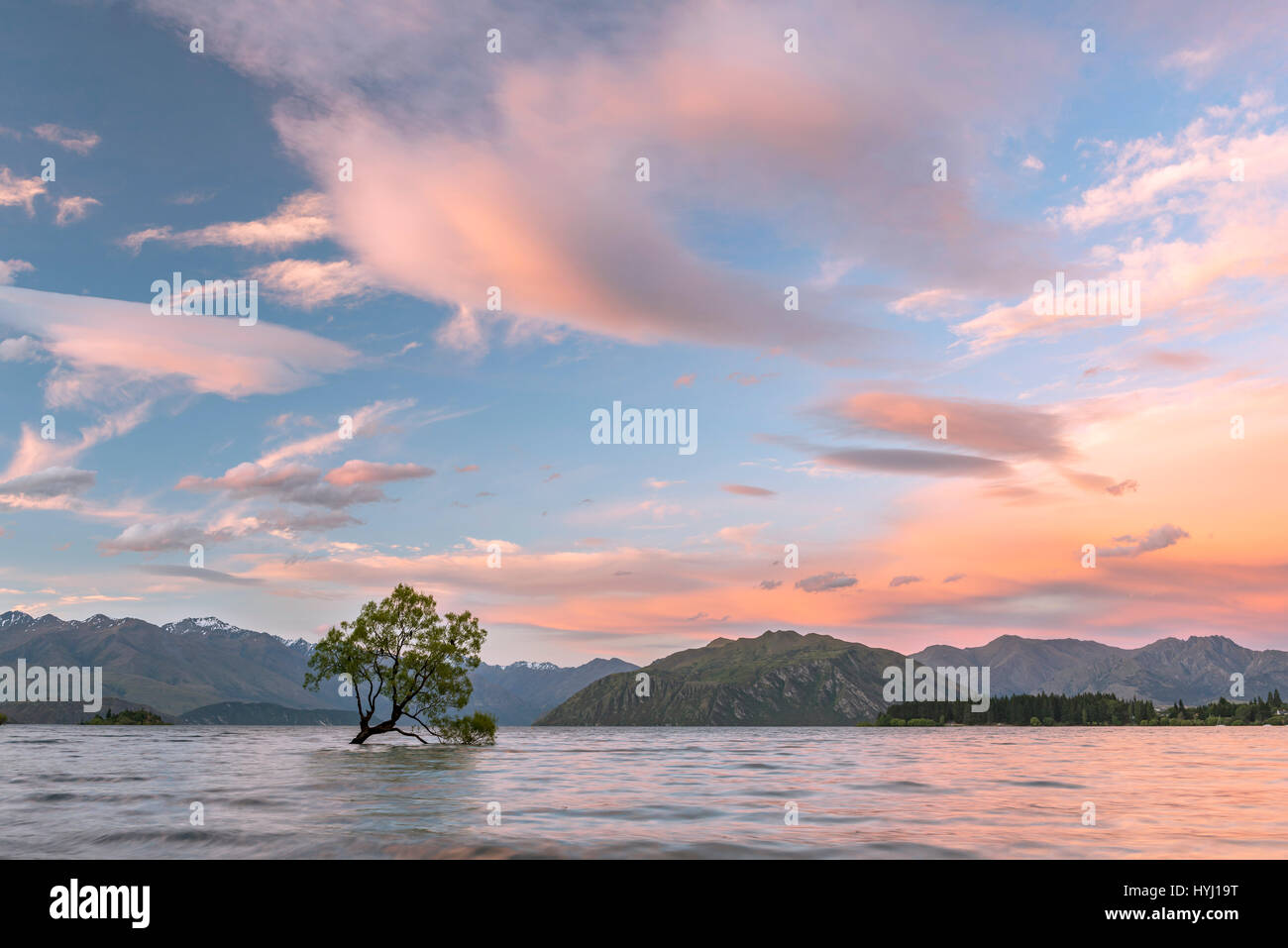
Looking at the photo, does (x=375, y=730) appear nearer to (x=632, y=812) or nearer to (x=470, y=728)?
(x=470, y=728)

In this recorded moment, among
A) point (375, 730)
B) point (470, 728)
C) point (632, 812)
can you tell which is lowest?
point (470, 728)

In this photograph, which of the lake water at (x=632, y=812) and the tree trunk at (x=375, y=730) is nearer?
the lake water at (x=632, y=812)

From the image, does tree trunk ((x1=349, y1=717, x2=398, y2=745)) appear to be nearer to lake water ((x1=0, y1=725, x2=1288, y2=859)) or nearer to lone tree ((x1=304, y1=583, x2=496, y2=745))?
lone tree ((x1=304, y1=583, x2=496, y2=745))

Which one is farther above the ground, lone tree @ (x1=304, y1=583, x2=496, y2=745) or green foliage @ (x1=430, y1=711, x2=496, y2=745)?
lone tree @ (x1=304, y1=583, x2=496, y2=745)

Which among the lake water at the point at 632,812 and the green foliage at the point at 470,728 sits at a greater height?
the lake water at the point at 632,812

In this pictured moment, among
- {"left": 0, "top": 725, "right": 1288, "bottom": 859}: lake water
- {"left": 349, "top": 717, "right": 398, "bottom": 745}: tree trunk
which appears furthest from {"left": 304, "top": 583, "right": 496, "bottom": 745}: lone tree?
{"left": 0, "top": 725, "right": 1288, "bottom": 859}: lake water

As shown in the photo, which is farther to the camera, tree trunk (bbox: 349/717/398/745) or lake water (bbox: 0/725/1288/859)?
tree trunk (bbox: 349/717/398/745)

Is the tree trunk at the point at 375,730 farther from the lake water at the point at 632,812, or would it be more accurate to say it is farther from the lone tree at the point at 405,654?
the lake water at the point at 632,812

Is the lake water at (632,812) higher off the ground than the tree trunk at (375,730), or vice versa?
the lake water at (632,812)

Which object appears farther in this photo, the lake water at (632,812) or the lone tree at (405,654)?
the lone tree at (405,654)

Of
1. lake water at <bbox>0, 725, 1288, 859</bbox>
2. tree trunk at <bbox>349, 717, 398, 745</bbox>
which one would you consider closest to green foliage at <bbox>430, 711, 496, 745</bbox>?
tree trunk at <bbox>349, 717, 398, 745</bbox>

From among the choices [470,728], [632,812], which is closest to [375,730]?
[470,728]

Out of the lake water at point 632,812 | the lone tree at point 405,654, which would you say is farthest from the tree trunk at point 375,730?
the lake water at point 632,812
